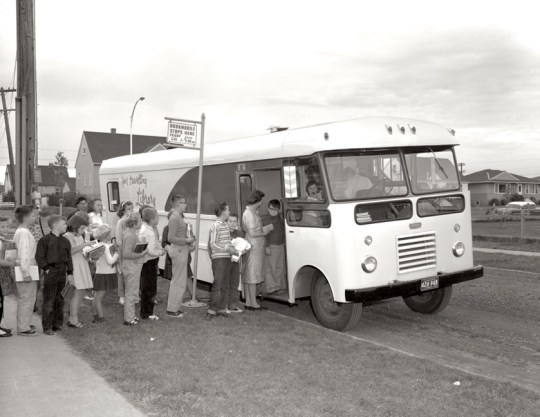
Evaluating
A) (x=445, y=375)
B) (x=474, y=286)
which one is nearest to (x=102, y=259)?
(x=445, y=375)

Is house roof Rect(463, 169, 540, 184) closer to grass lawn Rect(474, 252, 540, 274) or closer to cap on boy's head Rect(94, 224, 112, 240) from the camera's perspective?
grass lawn Rect(474, 252, 540, 274)

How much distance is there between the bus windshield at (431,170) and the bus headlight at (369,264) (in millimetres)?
1262

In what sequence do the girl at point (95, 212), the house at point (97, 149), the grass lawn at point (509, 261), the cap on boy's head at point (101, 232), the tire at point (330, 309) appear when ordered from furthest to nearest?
the house at point (97, 149) < the grass lawn at point (509, 261) < the girl at point (95, 212) < the cap on boy's head at point (101, 232) < the tire at point (330, 309)

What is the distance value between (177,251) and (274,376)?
11.8 ft

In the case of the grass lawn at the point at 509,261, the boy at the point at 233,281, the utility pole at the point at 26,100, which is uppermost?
the utility pole at the point at 26,100

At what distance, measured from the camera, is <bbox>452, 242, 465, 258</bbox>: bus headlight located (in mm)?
8727

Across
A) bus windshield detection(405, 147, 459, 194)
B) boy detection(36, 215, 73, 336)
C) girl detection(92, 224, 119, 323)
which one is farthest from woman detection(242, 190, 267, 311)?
boy detection(36, 215, 73, 336)

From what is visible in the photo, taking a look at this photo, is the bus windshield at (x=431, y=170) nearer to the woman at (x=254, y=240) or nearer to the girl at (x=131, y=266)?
the woman at (x=254, y=240)

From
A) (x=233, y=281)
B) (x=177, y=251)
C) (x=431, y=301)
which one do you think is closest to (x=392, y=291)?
(x=431, y=301)

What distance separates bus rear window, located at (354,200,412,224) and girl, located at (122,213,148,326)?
3.02m

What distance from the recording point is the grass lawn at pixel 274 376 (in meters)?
5.25

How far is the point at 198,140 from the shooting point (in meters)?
9.85

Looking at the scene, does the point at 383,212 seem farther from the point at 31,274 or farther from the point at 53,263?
the point at 31,274

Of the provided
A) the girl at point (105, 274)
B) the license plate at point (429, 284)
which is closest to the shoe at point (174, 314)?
the girl at point (105, 274)
